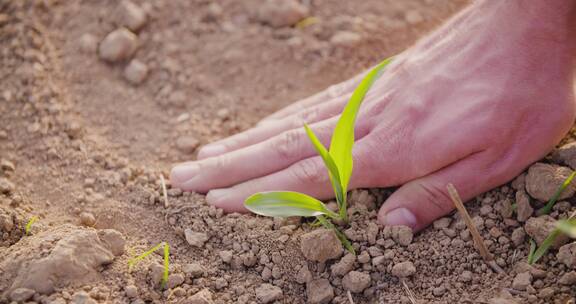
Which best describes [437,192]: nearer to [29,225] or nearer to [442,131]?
[442,131]

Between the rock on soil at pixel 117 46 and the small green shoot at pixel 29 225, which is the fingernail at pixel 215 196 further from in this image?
the rock on soil at pixel 117 46

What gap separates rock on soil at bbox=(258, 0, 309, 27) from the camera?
2.56 meters

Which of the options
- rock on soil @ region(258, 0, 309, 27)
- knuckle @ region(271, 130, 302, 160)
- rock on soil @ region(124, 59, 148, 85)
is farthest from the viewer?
rock on soil @ region(258, 0, 309, 27)

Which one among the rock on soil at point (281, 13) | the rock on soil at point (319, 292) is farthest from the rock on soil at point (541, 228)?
the rock on soil at point (281, 13)

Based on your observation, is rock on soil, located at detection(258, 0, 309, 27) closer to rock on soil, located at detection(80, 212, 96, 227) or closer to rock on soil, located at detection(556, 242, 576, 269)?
rock on soil, located at detection(80, 212, 96, 227)

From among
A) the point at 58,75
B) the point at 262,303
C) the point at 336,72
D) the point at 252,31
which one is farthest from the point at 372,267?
the point at 58,75

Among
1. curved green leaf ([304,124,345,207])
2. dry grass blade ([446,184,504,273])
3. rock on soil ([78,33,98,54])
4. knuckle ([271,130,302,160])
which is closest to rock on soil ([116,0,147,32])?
rock on soil ([78,33,98,54])

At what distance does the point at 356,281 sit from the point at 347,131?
0.41 meters

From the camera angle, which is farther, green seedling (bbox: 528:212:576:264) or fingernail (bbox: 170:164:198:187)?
fingernail (bbox: 170:164:198:187)

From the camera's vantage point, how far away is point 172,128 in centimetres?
226

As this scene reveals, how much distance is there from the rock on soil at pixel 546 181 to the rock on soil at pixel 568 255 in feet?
0.53

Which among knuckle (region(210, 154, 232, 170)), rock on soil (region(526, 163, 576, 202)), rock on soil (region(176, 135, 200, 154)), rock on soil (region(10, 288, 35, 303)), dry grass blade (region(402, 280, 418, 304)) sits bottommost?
rock on soil (region(176, 135, 200, 154))

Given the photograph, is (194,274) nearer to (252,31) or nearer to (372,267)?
(372,267)

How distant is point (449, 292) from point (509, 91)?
0.61 m
